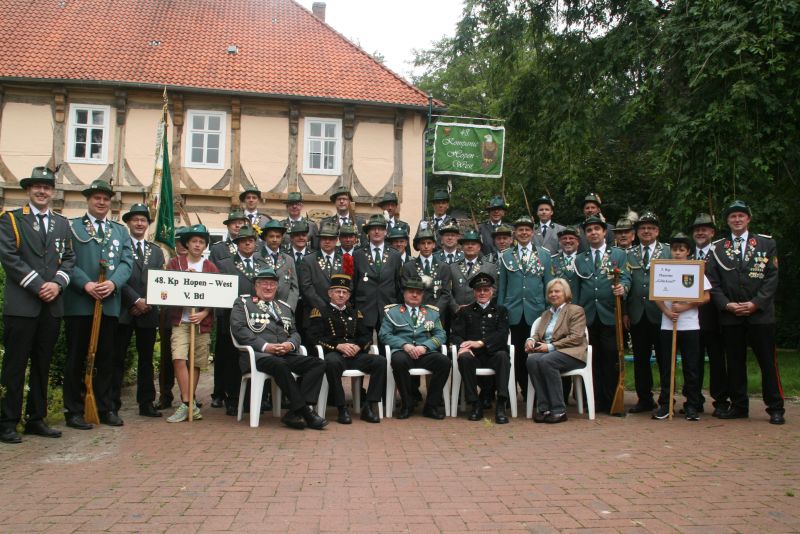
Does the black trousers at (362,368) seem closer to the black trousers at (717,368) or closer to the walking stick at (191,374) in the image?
the walking stick at (191,374)

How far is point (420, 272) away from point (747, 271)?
11.7ft

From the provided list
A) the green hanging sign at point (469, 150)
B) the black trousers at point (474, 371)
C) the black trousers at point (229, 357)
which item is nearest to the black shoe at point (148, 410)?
the black trousers at point (229, 357)

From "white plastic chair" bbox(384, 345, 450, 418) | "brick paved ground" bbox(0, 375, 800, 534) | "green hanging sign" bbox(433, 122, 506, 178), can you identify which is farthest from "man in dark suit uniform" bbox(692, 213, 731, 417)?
"green hanging sign" bbox(433, 122, 506, 178)

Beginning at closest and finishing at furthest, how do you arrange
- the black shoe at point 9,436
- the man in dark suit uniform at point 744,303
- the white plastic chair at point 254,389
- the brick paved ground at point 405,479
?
1. the brick paved ground at point 405,479
2. the black shoe at point 9,436
3. the white plastic chair at point 254,389
4. the man in dark suit uniform at point 744,303

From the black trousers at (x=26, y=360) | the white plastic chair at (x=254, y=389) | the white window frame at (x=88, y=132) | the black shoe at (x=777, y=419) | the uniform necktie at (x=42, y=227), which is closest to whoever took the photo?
the black trousers at (x=26, y=360)

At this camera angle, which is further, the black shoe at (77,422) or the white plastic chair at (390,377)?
the white plastic chair at (390,377)

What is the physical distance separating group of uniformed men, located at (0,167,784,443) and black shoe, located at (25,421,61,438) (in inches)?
0.8

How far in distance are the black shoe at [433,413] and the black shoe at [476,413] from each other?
33 centimetres

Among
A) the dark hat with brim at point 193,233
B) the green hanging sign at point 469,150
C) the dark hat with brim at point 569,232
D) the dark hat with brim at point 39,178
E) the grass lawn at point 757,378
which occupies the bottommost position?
the grass lawn at point 757,378

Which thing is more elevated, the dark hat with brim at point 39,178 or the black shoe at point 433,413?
the dark hat with brim at point 39,178

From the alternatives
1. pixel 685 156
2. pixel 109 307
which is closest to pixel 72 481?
pixel 109 307

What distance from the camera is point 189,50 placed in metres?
19.6

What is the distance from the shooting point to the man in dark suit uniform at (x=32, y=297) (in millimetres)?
6125

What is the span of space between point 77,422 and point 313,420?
7.28 ft
